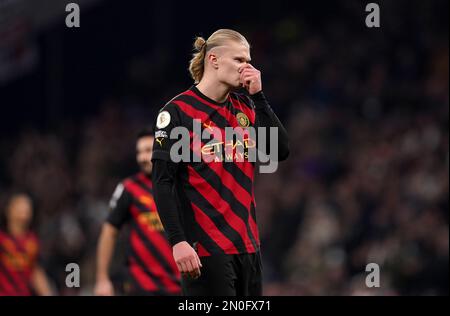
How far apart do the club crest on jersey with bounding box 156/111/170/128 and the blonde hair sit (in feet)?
1.18

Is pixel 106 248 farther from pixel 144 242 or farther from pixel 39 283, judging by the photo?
pixel 39 283

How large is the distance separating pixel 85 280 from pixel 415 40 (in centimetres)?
543

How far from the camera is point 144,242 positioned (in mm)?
7719

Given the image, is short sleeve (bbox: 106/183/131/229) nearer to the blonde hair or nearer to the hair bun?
the blonde hair

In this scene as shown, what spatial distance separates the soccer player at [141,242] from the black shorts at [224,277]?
220 centimetres

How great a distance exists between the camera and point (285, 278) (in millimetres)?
12234

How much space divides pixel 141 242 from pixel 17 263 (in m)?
2.15

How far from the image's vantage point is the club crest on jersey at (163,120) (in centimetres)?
534

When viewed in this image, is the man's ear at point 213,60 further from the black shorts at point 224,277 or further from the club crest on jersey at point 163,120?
the black shorts at point 224,277

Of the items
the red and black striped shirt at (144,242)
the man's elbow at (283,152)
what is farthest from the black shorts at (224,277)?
the red and black striped shirt at (144,242)

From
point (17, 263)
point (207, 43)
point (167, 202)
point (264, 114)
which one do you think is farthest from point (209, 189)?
point (17, 263)

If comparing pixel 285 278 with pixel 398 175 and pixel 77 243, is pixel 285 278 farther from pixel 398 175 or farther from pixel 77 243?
pixel 77 243
